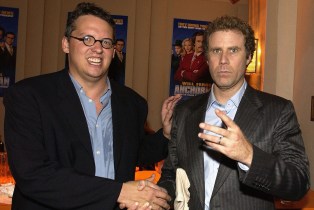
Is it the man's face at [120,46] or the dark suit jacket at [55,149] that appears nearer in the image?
the dark suit jacket at [55,149]

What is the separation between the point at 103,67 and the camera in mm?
1950

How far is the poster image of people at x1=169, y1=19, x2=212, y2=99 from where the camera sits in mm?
6070

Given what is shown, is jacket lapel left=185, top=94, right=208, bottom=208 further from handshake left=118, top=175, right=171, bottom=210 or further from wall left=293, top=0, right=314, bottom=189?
wall left=293, top=0, right=314, bottom=189

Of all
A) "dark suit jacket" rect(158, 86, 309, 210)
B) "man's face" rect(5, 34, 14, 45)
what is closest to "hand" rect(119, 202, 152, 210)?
"dark suit jacket" rect(158, 86, 309, 210)

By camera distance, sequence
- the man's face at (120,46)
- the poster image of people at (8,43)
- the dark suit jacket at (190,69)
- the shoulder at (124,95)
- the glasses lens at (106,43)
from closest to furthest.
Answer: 1. the glasses lens at (106,43)
2. the shoulder at (124,95)
3. the poster image of people at (8,43)
4. the man's face at (120,46)
5. the dark suit jacket at (190,69)

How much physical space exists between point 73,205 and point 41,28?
4.51 metres

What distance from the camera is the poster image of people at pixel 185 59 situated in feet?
19.9

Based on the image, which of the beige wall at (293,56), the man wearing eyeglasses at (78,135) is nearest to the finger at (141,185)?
the man wearing eyeglasses at (78,135)

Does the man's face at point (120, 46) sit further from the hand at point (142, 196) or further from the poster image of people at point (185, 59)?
the hand at point (142, 196)

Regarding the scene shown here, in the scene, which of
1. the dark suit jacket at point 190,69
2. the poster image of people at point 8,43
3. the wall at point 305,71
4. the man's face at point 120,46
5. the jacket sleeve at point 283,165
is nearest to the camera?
the jacket sleeve at point 283,165

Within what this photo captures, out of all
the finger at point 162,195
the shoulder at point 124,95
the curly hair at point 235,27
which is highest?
the curly hair at point 235,27

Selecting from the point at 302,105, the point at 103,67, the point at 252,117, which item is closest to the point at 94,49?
the point at 103,67

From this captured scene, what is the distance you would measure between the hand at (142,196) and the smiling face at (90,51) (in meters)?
0.60

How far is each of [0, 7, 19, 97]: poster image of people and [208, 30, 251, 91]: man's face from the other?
4.46 metres
